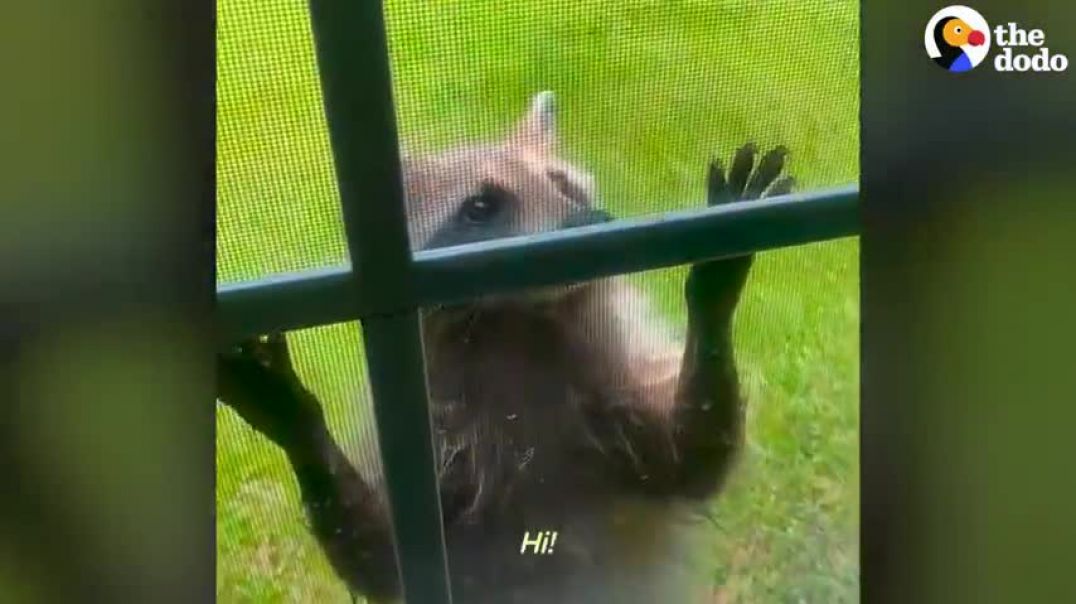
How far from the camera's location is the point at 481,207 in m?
0.57

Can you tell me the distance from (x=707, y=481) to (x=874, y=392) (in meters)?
0.10

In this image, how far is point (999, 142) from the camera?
555mm

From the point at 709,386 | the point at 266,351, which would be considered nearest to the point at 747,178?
the point at 709,386

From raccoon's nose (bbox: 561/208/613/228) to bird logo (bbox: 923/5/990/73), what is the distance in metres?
0.18

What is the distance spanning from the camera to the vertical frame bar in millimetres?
545

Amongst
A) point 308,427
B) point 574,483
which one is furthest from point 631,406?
point 308,427

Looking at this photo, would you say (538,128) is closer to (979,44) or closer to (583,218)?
(583,218)

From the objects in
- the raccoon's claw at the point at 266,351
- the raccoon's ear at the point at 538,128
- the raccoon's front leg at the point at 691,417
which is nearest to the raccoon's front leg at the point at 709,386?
the raccoon's front leg at the point at 691,417

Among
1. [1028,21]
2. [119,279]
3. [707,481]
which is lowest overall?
[707,481]

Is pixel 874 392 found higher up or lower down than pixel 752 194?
lower down

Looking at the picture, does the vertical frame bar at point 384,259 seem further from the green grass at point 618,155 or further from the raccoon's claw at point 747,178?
the raccoon's claw at point 747,178

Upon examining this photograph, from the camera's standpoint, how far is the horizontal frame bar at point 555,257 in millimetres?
563

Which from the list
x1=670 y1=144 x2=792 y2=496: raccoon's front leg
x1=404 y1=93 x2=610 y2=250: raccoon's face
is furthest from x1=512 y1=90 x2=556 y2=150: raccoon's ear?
x1=670 y1=144 x2=792 y2=496: raccoon's front leg

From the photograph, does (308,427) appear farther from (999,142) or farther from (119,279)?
(999,142)
